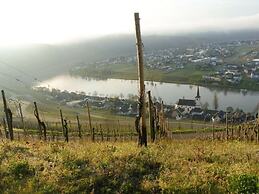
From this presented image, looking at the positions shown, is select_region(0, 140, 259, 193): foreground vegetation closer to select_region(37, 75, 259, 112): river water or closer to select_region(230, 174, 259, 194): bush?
select_region(230, 174, 259, 194): bush

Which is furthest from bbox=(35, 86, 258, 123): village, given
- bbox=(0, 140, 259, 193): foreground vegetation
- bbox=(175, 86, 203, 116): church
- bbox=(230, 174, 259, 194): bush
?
bbox=(230, 174, 259, 194): bush

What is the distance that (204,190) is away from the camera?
9.67 meters

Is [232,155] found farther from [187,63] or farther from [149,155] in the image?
[187,63]

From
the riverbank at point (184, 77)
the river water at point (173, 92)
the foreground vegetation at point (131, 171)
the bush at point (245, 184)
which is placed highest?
the bush at point (245, 184)

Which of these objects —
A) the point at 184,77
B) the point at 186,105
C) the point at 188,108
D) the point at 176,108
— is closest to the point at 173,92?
the point at 184,77

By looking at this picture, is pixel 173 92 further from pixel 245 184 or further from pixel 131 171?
pixel 245 184

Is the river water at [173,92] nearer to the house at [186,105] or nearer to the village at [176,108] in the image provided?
the village at [176,108]

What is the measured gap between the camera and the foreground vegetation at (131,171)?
9.89 m

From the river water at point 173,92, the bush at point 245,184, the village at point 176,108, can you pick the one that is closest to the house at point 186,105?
the village at point 176,108

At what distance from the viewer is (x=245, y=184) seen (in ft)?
29.8

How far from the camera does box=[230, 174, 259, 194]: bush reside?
355 inches

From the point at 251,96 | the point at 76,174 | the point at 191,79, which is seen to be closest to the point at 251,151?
the point at 76,174

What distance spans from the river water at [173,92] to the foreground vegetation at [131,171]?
71278 millimetres

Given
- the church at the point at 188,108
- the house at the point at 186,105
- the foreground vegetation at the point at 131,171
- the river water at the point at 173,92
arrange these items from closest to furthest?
the foreground vegetation at the point at 131,171, the church at the point at 188,108, the house at the point at 186,105, the river water at the point at 173,92
